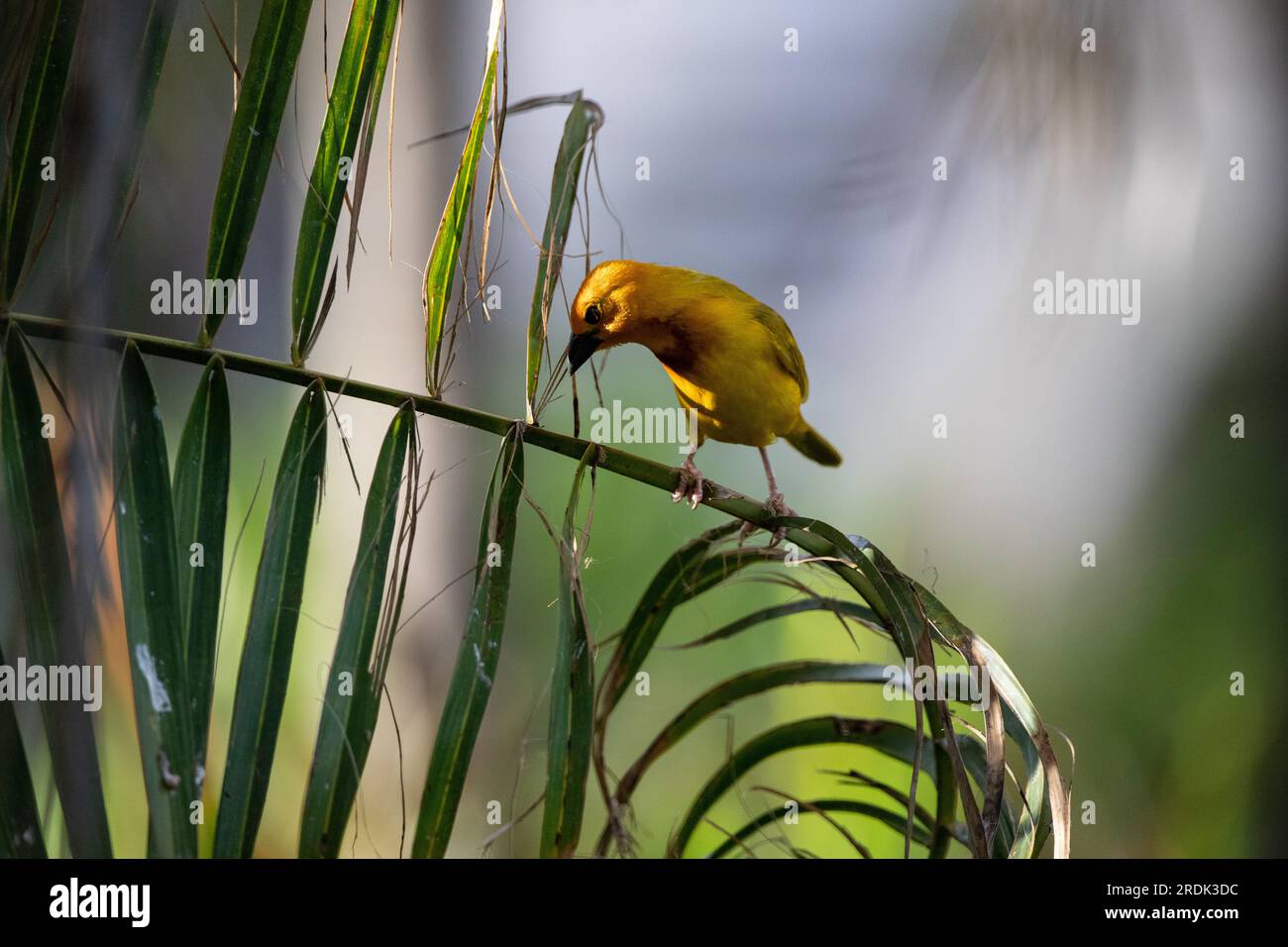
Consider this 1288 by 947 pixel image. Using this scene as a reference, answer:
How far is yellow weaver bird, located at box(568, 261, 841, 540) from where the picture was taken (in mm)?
2201

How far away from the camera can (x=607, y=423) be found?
2221 millimetres

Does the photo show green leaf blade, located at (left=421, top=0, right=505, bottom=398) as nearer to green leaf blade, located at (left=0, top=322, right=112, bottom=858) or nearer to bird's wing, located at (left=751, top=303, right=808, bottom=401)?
green leaf blade, located at (left=0, top=322, right=112, bottom=858)

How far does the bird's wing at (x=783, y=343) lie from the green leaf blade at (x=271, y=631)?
1395 mm

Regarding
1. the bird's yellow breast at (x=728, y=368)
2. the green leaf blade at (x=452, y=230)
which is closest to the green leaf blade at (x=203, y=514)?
the green leaf blade at (x=452, y=230)

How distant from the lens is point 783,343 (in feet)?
7.98

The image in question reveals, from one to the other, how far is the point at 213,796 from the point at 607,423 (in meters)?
1.61

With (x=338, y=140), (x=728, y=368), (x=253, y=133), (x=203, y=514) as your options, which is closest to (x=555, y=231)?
(x=338, y=140)

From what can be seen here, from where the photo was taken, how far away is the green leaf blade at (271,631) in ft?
3.65

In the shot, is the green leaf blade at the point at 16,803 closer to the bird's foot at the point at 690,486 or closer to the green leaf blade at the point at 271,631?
the green leaf blade at the point at 271,631

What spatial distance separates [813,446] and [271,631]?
6.52ft

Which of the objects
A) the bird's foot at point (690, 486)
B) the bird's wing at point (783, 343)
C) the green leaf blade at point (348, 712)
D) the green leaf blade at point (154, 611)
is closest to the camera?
the green leaf blade at point (154, 611)

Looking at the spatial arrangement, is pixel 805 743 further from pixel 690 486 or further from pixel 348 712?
pixel 348 712
